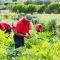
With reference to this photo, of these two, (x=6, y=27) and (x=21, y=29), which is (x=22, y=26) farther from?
(x=6, y=27)

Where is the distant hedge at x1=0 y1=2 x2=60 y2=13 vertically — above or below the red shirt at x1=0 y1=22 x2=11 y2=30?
below

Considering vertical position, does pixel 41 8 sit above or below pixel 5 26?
below

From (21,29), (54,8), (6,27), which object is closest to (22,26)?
(21,29)

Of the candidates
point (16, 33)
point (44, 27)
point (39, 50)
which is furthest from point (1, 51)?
point (44, 27)

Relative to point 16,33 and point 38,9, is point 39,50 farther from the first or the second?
point 38,9

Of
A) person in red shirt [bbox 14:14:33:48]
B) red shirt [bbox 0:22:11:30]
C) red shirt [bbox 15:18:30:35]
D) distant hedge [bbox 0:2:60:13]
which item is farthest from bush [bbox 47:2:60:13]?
red shirt [bbox 15:18:30:35]

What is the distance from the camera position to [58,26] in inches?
712

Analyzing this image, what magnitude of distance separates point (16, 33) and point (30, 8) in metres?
41.8

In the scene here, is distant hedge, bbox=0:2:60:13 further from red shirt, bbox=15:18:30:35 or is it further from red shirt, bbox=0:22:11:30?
red shirt, bbox=15:18:30:35

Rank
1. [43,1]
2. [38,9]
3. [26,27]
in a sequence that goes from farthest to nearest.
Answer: [43,1] → [38,9] → [26,27]

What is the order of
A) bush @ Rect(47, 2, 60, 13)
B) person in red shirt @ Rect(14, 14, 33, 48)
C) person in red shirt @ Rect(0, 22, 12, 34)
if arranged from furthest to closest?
bush @ Rect(47, 2, 60, 13) → person in red shirt @ Rect(0, 22, 12, 34) → person in red shirt @ Rect(14, 14, 33, 48)

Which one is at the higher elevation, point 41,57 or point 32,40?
point 41,57

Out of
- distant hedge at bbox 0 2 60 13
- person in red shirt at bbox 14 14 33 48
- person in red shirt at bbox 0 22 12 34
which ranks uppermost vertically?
person in red shirt at bbox 14 14 33 48

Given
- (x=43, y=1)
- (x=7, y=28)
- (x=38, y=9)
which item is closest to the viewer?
(x=7, y=28)
